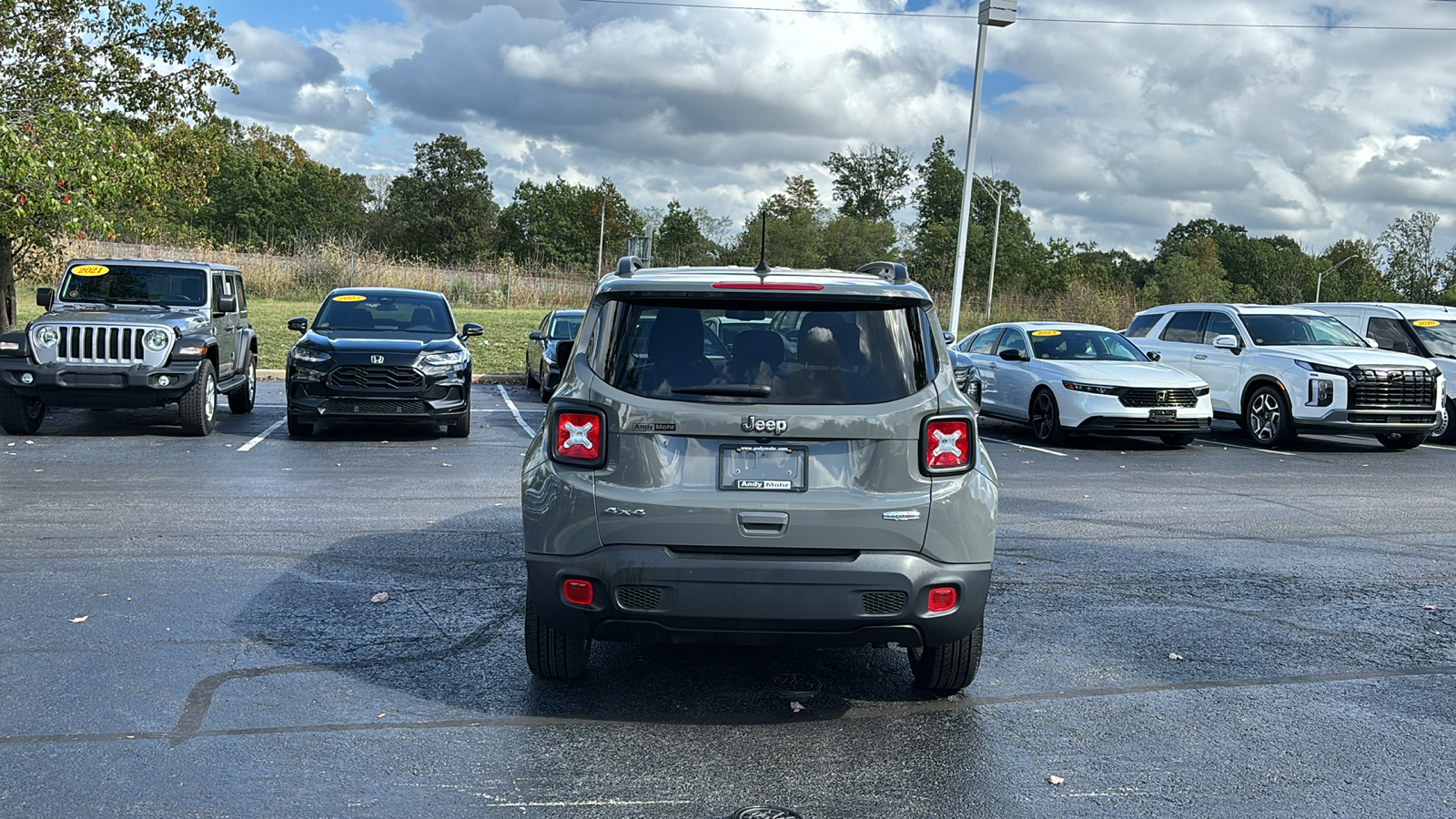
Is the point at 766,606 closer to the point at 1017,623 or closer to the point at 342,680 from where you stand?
the point at 342,680

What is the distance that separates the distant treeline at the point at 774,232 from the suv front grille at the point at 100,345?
3172cm

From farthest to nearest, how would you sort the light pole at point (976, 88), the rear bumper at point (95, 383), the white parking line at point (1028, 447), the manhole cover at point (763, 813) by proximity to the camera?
the light pole at point (976, 88) < the white parking line at point (1028, 447) < the rear bumper at point (95, 383) < the manhole cover at point (763, 813)

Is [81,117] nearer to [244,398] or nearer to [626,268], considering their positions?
[244,398]

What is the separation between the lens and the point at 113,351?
Result: 12.6m

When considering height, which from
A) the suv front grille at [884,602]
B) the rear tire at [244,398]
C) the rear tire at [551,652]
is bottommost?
the rear tire at [244,398]

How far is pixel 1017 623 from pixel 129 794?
13.1ft

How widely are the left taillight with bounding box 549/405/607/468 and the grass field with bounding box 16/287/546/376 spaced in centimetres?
1482

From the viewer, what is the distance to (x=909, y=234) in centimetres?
6781

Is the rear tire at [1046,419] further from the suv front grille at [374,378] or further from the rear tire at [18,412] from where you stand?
the rear tire at [18,412]

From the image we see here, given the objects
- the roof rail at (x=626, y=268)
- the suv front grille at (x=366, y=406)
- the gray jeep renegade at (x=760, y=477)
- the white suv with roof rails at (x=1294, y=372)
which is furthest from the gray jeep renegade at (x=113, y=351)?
the white suv with roof rails at (x=1294, y=372)

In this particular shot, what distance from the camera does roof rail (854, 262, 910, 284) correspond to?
474 centimetres

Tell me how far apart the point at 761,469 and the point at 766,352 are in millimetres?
447

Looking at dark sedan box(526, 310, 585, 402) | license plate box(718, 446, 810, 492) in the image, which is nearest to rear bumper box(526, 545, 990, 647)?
license plate box(718, 446, 810, 492)

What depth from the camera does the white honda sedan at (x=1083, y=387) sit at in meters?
14.3
